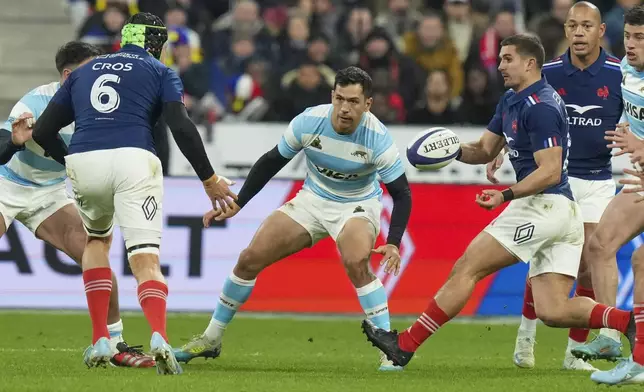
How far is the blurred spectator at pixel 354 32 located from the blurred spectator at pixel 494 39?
159 cm

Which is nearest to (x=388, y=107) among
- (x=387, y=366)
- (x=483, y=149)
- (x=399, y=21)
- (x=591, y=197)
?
(x=399, y=21)

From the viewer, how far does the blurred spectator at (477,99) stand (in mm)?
16625

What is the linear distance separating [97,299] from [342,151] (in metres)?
2.13

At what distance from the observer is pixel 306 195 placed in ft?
33.1

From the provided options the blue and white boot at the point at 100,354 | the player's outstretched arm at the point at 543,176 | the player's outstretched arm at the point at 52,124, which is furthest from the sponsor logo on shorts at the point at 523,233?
the player's outstretched arm at the point at 52,124

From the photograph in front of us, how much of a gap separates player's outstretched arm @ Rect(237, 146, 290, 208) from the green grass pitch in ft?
4.19

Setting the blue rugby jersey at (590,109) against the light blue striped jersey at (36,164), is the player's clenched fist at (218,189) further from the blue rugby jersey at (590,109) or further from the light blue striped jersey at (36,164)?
the blue rugby jersey at (590,109)

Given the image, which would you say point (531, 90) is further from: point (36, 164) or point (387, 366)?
point (36, 164)

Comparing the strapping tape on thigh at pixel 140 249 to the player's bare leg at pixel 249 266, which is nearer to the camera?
the strapping tape on thigh at pixel 140 249

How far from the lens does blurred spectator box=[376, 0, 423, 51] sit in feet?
Result: 60.1

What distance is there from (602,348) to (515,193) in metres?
1.55

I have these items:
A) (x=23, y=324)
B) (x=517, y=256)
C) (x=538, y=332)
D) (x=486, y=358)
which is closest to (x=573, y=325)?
(x=517, y=256)

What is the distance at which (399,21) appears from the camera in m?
18.4

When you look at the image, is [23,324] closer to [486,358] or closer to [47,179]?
[47,179]
